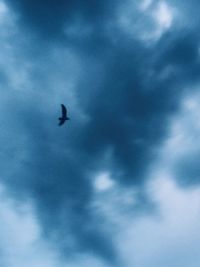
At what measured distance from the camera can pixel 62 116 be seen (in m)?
76.4
